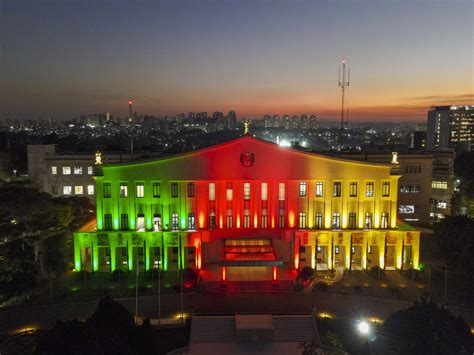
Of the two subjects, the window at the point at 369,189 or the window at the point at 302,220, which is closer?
the window at the point at 302,220

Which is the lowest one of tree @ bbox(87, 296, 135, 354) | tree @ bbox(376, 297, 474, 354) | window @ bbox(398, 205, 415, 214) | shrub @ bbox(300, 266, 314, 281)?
shrub @ bbox(300, 266, 314, 281)

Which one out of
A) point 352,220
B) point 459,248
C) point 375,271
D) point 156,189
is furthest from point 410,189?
point 156,189

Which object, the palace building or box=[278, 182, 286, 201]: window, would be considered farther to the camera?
box=[278, 182, 286, 201]: window

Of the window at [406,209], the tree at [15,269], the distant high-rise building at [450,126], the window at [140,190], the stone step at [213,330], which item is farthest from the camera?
the distant high-rise building at [450,126]

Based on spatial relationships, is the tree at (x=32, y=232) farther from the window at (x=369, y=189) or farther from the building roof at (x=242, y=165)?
the window at (x=369, y=189)

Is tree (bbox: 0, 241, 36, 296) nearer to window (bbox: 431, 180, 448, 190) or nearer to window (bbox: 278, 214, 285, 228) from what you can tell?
window (bbox: 278, 214, 285, 228)

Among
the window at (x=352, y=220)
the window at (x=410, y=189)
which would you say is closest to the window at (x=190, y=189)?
the window at (x=352, y=220)

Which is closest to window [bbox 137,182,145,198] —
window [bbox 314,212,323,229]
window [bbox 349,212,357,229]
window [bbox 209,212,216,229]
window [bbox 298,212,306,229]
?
window [bbox 209,212,216,229]
